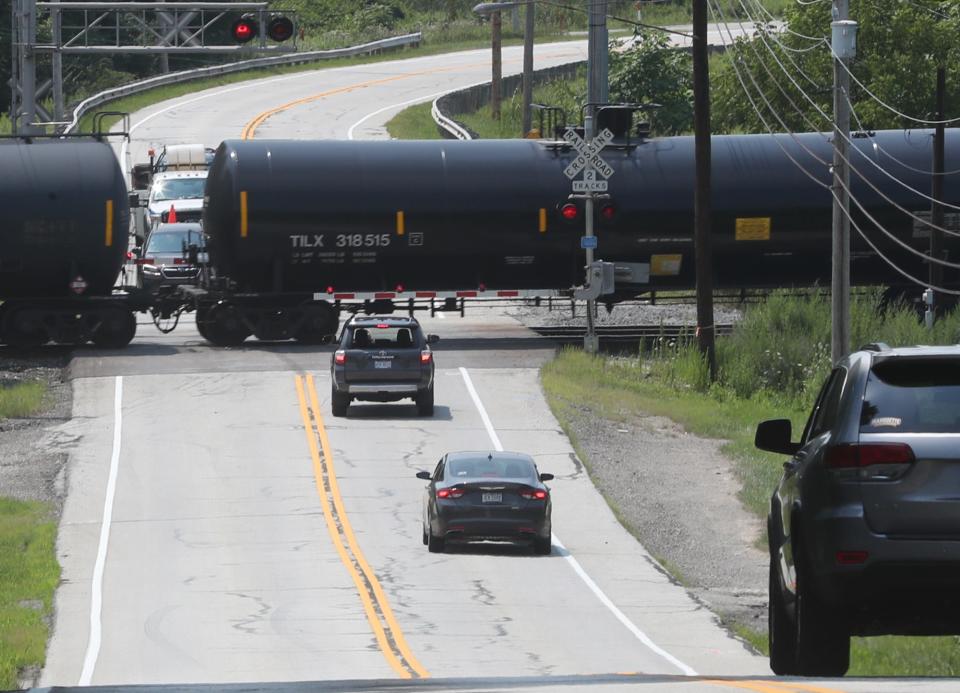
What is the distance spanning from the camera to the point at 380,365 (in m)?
32.8

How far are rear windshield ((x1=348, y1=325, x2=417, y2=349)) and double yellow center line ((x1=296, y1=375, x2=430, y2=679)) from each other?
1.66 metres

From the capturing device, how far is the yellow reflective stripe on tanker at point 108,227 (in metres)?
38.9

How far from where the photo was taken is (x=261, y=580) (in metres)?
23.1

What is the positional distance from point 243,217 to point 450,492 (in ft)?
55.5

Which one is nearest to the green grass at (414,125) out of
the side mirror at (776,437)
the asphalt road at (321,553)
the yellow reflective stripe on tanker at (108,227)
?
the asphalt road at (321,553)

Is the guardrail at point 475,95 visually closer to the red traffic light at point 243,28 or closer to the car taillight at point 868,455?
the red traffic light at point 243,28

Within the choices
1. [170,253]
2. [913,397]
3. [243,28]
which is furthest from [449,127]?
[913,397]

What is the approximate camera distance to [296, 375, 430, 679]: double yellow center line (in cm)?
1817

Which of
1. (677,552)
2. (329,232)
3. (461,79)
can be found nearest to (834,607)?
(677,552)

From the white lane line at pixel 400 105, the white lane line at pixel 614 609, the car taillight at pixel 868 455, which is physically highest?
the white lane line at pixel 400 105

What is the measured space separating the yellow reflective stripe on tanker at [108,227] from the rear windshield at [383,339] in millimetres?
8400

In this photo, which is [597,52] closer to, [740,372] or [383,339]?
[740,372]

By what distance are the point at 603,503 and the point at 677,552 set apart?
8.60ft

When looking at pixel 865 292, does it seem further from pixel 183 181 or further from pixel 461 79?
pixel 461 79
